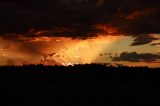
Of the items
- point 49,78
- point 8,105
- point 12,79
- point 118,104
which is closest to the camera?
point 8,105

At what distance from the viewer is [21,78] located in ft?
611

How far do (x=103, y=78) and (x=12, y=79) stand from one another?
3724 centimetres

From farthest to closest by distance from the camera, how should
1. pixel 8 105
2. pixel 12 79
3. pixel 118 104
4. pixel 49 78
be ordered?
pixel 49 78, pixel 12 79, pixel 118 104, pixel 8 105

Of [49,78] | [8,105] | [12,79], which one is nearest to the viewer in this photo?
[8,105]

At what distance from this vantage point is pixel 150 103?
250 feet

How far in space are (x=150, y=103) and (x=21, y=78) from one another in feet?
379

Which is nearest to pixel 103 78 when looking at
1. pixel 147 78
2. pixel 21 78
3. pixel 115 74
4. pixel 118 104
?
pixel 115 74

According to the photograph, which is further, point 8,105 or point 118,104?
point 118,104

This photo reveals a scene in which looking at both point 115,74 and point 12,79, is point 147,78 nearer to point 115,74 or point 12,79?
point 115,74

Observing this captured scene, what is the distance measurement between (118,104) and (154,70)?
12209 cm

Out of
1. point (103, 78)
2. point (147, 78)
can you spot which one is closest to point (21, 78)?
point (103, 78)

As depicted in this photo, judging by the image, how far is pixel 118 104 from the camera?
78688 mm

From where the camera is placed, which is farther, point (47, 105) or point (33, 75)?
point (33, 75)

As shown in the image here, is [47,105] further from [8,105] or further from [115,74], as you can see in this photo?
[115,74]
